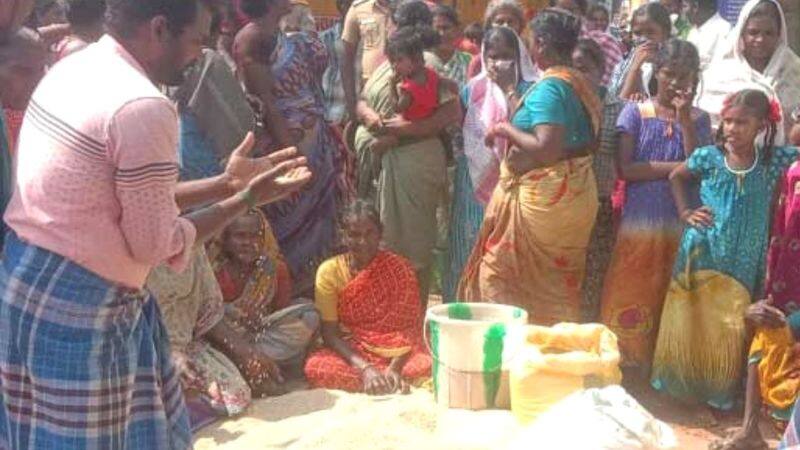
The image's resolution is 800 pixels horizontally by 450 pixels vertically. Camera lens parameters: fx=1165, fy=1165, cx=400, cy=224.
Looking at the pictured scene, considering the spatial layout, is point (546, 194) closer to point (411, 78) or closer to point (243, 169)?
point (411, 78)

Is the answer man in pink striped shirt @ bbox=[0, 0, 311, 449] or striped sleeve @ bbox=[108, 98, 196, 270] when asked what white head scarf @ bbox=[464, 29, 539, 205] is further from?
striped sleeve @ bbox=[108, 98, 196, 270]

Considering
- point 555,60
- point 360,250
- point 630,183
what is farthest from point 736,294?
point 360,250

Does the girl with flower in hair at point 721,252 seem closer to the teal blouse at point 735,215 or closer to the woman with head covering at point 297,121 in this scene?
the teal blouse at point 735,215

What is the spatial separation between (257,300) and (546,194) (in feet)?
4.62

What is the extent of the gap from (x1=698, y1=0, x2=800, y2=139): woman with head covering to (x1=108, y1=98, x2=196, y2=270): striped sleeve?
11.3 feet

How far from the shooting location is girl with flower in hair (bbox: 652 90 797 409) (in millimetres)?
4723

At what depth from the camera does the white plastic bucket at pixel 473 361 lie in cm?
479

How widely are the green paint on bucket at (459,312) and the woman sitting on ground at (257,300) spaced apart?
0.70 m

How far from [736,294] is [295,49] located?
2550mm

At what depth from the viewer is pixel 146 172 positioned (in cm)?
248

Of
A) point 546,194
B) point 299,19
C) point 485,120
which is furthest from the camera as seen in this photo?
point 299,19

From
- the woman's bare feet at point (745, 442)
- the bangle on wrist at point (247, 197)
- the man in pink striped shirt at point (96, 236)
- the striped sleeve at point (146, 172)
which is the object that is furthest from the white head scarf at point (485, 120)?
the striped sleeve at point (146, 172)

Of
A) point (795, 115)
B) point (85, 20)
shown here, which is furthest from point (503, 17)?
point (85, 20)

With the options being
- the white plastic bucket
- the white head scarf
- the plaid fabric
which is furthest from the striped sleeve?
the white head scarf
